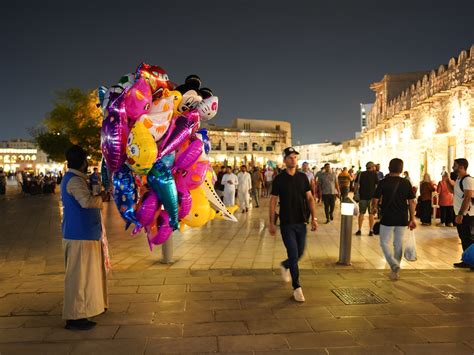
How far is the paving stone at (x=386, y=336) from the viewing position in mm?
3785

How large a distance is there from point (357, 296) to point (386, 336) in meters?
1.22

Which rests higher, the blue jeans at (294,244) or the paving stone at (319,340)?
the blue jeans at (294,244)

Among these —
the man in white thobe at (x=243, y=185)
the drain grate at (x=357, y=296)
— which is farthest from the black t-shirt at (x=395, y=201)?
the man in white thobe at (x=243, y=185)

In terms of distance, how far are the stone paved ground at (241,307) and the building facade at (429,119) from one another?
12010mm

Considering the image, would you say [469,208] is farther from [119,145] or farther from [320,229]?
[119,145]

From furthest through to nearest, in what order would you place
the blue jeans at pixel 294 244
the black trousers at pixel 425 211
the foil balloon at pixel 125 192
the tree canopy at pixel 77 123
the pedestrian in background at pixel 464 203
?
the tree canopy at pixel 77 123 < the black trousers at pixel 425 211 < the pedestrian in background at pixel 464 203 < the blue jeans at pixel 294 244 < the foil balloon at pixel 125 192

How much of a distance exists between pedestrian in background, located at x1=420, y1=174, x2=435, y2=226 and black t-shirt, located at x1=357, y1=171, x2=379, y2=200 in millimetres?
2916

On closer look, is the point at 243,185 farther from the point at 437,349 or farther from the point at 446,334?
the point at 437,349

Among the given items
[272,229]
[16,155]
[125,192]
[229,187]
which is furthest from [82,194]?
[16,155]

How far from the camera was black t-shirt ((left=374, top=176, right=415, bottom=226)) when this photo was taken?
591 centimetres

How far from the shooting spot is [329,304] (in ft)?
15.9

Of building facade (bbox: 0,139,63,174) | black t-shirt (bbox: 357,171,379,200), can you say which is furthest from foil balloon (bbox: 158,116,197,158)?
building facade (bbox: 0,139,63,174)

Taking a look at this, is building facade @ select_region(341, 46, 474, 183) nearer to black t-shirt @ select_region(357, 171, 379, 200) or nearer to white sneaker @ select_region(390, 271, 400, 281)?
black t-shirt @ select_region(357, 171, 379, 200)

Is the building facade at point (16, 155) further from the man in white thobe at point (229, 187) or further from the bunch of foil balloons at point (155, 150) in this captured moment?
the bunch of foil balloons at point (155, 150)
